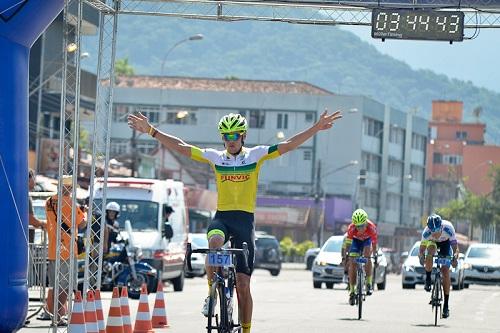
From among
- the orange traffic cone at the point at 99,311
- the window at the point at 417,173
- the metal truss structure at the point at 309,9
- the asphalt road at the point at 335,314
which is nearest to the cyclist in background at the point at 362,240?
the asphalt road at the point at 335,314

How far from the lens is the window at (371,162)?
116375 mm

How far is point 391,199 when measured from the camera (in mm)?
126562

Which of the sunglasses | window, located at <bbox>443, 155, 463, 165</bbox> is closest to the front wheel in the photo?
the sunglasses

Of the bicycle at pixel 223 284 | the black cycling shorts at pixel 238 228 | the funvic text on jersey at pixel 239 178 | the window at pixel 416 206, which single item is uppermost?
the funvic text on jersey at pixel 239 178

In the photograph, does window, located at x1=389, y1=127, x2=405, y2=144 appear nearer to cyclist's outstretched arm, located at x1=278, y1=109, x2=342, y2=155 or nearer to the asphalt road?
the asphalt road

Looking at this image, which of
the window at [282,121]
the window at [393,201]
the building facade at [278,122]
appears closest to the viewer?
the building facade at [278,122]

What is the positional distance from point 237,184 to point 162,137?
3.42ft

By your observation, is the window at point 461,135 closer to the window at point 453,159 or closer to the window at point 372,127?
the window at point 453,159

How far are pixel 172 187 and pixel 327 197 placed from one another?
3019 inches

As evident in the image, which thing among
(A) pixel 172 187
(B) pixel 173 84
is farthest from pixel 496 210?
(A) pixel 172 187

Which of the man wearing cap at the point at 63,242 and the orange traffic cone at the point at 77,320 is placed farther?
the man wearing cap at the point at 63,242

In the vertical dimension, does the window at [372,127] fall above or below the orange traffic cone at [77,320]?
above

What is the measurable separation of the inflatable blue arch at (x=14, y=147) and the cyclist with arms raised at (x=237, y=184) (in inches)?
59.5

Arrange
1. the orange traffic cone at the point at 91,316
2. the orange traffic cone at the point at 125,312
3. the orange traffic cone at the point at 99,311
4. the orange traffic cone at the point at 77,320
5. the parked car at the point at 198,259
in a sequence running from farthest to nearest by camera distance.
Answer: the parked car at the point at 198,259
the orange traffic cone at the point at 125,312
the orange traffic cone at the point at 99,311
the orange traffic cone at the point at 91,316
the orange traffic cone at the point at 77,320
